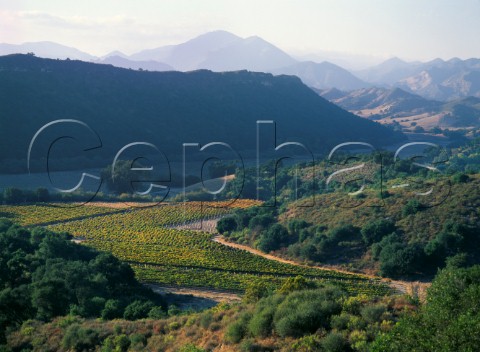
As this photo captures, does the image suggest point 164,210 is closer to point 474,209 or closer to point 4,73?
point 474,209

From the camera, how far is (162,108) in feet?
352

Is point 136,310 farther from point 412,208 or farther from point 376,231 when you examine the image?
point 412,208

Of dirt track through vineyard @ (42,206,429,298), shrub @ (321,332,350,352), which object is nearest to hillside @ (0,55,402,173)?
dirt track through vineyard @ (42,206,429,298)

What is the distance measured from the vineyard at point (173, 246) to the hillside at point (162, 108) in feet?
99.2

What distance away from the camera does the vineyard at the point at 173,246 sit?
31109mm

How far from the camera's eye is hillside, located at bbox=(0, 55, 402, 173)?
8800 cm

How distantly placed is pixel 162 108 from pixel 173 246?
233 feet

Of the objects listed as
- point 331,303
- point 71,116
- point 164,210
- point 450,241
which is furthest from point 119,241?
point 71,116

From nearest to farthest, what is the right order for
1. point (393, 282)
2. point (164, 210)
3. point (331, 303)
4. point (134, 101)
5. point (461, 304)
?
point (461, 304) < point (331, 303) < point (393, 282) < point (164, 210) < point (134, 101)

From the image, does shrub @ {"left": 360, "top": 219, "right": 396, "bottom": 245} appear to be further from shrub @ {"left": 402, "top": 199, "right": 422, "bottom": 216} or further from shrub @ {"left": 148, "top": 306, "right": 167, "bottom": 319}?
shrub @ {"left": 148, "top": 306, "right": 167, "bottom": 319}

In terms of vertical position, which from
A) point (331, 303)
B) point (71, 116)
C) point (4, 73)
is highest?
point (4, 73)

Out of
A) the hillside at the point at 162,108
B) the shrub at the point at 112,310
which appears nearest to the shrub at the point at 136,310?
the shrub at the point at 112,310

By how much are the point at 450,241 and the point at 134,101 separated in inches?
3196

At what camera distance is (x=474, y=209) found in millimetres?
36750
